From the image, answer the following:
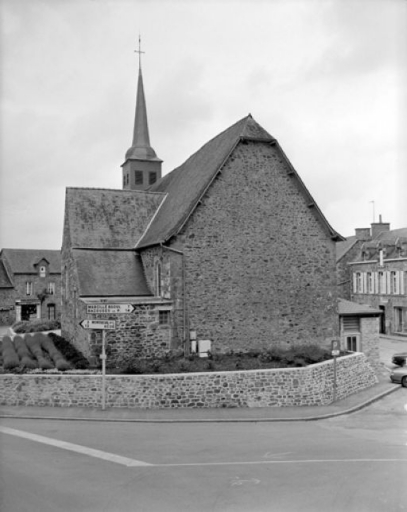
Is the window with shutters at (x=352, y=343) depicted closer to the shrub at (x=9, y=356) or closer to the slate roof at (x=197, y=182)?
the slate roof at (x=197, y=182)

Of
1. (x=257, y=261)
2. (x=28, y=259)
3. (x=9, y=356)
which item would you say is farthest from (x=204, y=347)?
(x=28, y=259)

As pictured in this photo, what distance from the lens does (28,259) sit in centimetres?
5272

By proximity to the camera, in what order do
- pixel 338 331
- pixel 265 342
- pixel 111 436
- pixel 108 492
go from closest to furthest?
pixel 108 492 → pixel 111 436 → pixel 265 342 → pixel 338 331

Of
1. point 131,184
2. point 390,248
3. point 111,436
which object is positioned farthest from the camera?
point 390,248

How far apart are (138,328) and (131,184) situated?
23.1 m

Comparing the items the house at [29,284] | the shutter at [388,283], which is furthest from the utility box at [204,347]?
the house at [29,284]

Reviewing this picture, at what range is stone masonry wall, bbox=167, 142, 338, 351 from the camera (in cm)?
2261

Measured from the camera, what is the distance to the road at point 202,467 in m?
9.68

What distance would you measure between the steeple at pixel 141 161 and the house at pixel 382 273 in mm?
20847

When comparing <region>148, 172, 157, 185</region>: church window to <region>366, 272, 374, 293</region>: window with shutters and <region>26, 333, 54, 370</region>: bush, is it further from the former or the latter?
<region>366, 272, 374, 293</region>: window with shutters

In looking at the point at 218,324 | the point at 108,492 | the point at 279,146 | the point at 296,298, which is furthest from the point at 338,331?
the point at 108,492

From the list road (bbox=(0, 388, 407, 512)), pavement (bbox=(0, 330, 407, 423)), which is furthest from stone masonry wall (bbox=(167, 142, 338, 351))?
road (bbox=(0, 388, 407, 512))

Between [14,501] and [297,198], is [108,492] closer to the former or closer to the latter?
[14,501]

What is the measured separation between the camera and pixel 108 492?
401 inches
